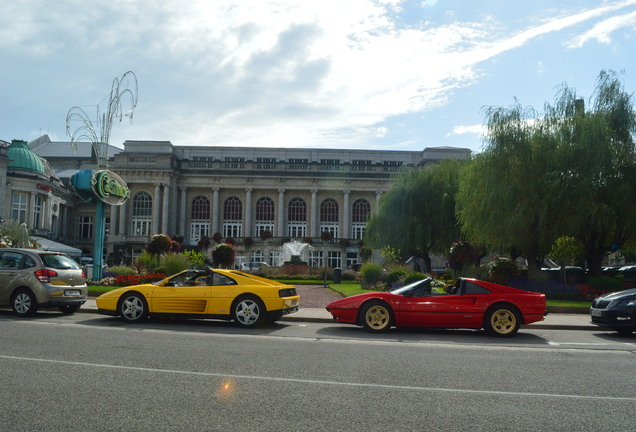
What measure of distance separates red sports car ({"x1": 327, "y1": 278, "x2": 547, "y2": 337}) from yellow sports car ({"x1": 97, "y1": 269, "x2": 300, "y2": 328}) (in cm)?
203

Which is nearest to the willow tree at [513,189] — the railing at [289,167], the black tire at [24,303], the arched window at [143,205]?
the black tire at [24,303]

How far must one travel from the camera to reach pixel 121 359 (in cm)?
803

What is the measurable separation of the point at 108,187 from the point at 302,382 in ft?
75.1

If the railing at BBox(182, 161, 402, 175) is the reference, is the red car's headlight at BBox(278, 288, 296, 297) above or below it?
below

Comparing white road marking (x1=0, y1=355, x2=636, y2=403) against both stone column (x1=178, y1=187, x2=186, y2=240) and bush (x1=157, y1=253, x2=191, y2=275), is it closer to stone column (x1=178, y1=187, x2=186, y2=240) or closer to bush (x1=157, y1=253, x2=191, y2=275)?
bush (x1=157, y1=253, x2=191, y2=275)

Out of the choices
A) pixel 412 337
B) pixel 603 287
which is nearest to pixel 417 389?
pixel 412 337

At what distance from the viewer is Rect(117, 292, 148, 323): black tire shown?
12.8 m

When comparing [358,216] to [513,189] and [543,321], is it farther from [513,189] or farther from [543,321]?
[543,321]

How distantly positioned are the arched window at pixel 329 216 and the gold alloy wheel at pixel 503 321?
67228 millimetres

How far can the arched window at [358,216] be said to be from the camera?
7938cm

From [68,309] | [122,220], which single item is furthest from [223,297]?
[122,220]

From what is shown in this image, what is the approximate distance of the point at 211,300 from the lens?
12.5m

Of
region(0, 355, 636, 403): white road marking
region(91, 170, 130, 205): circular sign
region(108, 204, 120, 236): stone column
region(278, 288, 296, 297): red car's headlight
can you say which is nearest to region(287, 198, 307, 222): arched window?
region(108, 204, 120, 236): stone column

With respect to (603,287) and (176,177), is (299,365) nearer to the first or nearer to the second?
(603,287)
